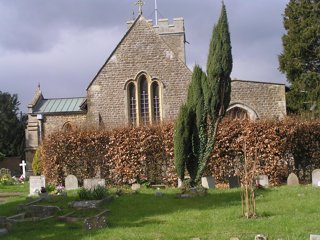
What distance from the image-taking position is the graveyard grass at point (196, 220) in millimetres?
9492

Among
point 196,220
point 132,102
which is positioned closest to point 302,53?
point 132,102

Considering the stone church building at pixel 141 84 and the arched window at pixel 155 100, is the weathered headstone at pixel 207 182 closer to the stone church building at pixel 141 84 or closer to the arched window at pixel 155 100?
the stone church building at pixel 141 84

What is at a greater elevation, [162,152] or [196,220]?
[162,152]

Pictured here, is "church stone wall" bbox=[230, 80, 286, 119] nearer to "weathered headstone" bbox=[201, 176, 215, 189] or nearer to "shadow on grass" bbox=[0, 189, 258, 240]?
"weathered headstone" bbox=[201, 176, 215, 189]

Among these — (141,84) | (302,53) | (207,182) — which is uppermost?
(302,53)

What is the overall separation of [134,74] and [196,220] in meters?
20.5

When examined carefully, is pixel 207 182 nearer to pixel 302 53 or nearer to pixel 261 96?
pixel 261 96

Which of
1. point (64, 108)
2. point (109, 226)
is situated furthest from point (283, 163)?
point (64, 108)

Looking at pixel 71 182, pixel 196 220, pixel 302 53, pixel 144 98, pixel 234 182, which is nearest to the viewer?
pixel 196 220

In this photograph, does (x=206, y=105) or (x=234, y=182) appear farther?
(x=234, y=182)

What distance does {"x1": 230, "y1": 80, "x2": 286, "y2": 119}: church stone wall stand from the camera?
29.5 metres

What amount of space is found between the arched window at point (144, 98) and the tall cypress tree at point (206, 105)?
12.4m

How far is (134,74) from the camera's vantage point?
3097cm

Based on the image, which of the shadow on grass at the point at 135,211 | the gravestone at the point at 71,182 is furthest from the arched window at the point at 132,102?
the shadow on grass at the point at 135,211
